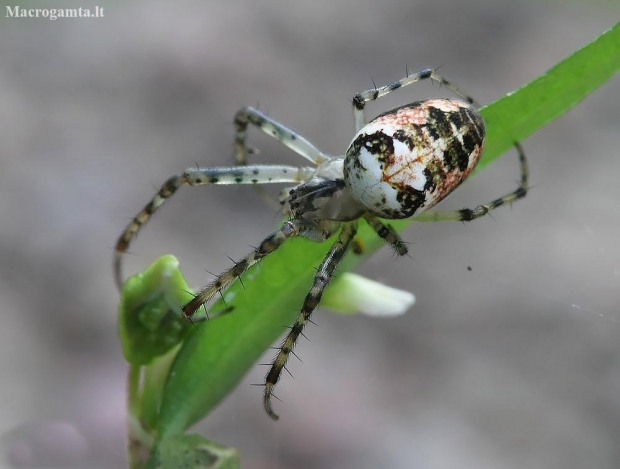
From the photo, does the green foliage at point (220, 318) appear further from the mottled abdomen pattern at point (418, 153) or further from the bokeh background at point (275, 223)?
the bokeh background at point (275, 223)

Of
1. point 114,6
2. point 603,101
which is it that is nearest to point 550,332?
point 603,101

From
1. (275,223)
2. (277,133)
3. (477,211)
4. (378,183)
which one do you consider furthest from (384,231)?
(275,223)

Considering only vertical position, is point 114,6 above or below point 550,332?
above

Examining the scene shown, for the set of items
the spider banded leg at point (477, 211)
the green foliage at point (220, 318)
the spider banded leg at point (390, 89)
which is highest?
the spider banded leg at point (390, 89)

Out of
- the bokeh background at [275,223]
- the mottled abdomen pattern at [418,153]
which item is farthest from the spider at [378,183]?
the bokeh background at [275,223]

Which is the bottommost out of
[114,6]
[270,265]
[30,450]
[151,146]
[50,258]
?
[30,450]

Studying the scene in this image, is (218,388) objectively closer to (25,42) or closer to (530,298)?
(530,298)

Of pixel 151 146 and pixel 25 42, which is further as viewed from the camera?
pixel 25 42
